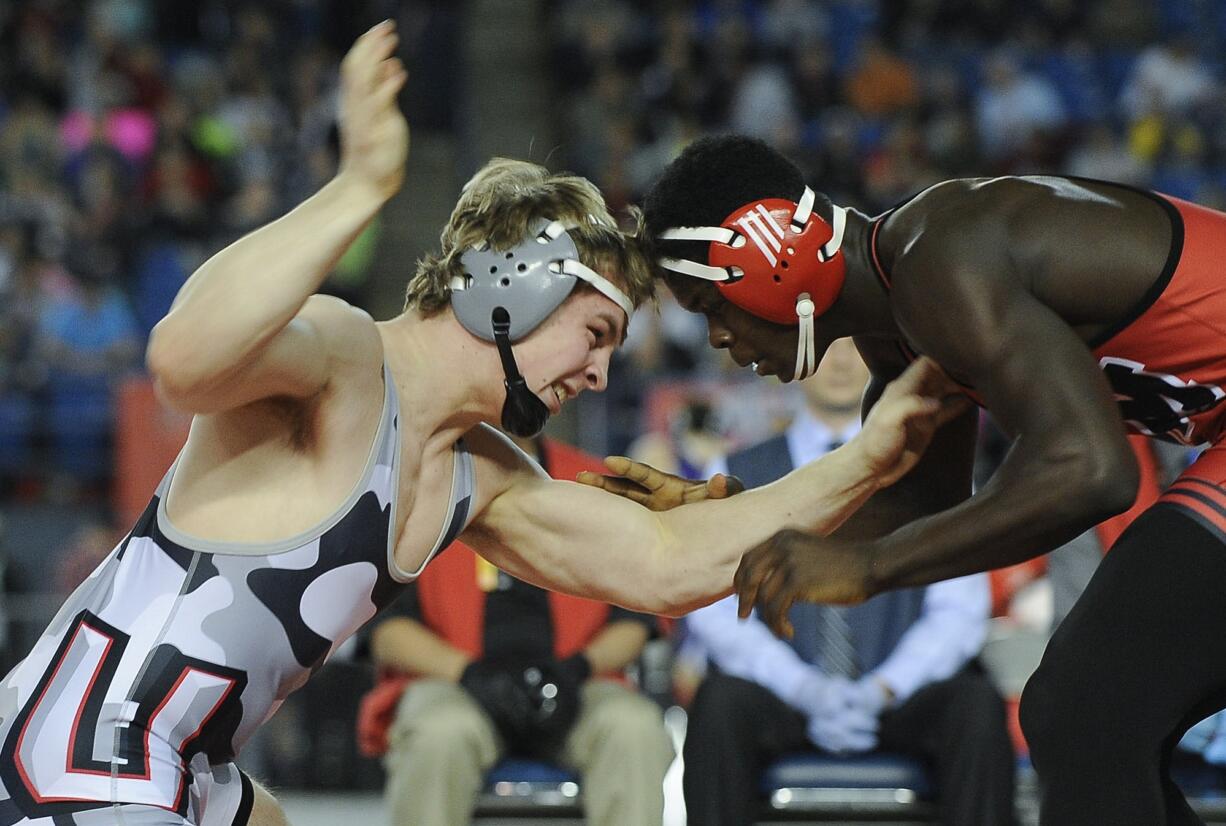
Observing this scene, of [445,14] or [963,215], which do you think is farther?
[445,14]

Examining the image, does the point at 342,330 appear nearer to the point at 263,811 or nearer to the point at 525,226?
the point at 525,226

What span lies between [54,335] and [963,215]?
8.60 m

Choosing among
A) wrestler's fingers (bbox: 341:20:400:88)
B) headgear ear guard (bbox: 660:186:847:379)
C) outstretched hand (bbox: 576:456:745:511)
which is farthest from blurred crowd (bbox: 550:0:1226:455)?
wrestler's fingers (bbox: 341:20:400:88)

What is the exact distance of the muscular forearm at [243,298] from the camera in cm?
238

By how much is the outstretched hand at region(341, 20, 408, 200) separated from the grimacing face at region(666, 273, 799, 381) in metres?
0.78

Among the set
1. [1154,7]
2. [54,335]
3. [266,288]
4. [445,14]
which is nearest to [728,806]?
[266,288]

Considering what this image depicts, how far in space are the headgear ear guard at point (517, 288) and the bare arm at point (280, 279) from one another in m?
0.40

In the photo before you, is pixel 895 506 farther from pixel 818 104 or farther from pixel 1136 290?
pixel 818 104

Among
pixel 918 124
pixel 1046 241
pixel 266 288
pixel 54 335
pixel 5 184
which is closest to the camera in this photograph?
pixel 266 288

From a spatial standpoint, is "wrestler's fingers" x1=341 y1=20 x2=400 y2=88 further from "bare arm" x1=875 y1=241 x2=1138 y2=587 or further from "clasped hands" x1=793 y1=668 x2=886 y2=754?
"clasped hands" x1=793 y1=668 x2=886 y2=754

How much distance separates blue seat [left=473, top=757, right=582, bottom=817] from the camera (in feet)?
16.2

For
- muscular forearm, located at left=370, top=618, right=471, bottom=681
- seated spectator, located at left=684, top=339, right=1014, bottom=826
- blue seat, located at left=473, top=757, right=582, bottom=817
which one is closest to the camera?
seated spectator, located at left=684, top=339, right=1014, bottom=826

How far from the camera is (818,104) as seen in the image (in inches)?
517

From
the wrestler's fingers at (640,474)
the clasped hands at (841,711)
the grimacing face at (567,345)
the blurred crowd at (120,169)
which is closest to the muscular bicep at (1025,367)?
the grimacing face at (567,345)
